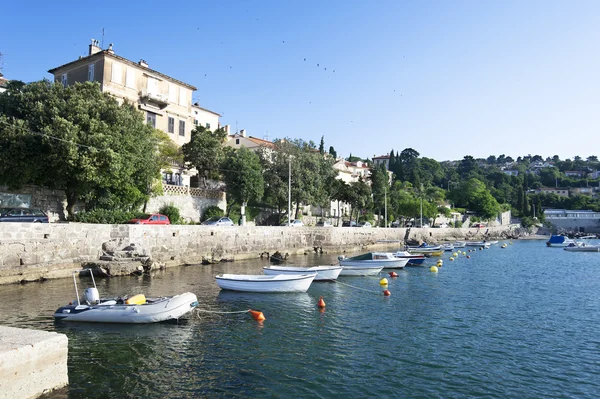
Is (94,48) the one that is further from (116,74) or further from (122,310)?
(122,310)

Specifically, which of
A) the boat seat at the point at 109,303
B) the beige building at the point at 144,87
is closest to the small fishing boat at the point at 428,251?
the beige building at the point at 144,87

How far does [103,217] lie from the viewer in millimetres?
31344

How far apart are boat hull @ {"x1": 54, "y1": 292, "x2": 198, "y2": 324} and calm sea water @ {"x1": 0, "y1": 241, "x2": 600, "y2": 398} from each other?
1.03 ft

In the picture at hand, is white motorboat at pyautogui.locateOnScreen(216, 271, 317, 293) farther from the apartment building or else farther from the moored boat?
the apartment building

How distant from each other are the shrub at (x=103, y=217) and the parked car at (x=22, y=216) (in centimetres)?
262

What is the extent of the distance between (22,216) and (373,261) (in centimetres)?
2513

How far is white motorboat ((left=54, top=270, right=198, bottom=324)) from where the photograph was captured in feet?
49.7

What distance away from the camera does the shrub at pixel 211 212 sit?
151 feet

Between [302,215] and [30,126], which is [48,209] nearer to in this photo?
[30,126]

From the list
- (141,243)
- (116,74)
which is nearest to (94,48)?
(116,74)

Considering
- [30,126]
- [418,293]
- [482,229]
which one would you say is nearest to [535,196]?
[482,229]

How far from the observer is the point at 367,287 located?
84.3ft

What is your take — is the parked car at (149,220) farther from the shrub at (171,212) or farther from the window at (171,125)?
the window at (171,125)

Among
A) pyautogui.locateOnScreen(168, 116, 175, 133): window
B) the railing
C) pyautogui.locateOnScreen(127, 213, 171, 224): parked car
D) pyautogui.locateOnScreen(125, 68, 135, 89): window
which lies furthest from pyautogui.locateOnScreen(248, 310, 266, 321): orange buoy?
pyautogui.locateOnScreen(168, 116, 175, 133): window
